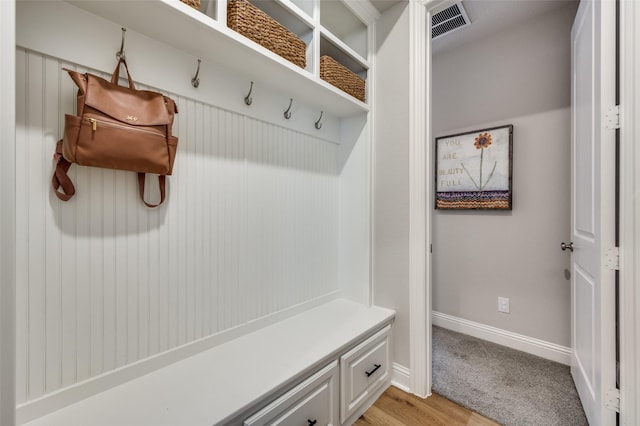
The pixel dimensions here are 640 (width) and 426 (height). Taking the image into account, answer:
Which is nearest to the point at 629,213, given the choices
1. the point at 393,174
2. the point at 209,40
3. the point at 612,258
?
the point at 612,258

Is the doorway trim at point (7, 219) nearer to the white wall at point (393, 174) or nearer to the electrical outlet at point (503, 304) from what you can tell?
the white wall at point (393, 174)

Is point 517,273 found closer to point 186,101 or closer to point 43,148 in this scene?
point 186,101

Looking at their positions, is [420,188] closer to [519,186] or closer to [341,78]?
[341,78]

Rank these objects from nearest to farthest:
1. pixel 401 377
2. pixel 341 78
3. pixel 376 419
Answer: pixel 376 419 → pixel 341 78 → pixel 401 377

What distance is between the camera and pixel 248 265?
147cm

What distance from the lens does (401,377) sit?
1.73 m

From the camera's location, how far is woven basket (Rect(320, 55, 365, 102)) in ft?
5.04

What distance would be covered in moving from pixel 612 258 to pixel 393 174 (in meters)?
1.04

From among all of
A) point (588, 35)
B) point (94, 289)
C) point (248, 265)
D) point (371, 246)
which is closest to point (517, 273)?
point (371, 246)

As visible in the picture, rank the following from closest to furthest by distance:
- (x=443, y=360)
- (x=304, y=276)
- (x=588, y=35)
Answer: (x=588, y=35), (x=304, y=276), (x=443, y=360)

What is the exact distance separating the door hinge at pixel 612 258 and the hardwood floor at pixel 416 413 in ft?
3.10

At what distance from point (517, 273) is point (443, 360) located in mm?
894

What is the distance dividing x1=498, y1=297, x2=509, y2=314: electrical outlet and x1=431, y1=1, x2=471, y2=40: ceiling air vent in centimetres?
215

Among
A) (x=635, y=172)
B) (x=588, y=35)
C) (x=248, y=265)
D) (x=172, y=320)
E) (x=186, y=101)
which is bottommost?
(x=172, y=320)
